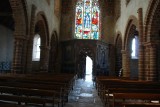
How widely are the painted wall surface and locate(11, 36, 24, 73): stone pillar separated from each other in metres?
7.72

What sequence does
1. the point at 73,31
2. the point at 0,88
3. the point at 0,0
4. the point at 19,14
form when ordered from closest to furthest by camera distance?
1. the point at 0,88
2. the point at 19,14
3. the point at 0,0
4. the point at 73,31

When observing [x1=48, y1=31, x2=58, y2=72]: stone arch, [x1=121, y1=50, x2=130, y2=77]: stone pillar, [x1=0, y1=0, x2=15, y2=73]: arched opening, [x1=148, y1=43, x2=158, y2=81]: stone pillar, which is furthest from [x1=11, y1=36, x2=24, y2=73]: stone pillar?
[x1=48, y1=31, x2=58, y2=72]: stone arch

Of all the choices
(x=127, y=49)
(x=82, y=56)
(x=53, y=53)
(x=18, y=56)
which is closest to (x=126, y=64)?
(x=127, y=49)

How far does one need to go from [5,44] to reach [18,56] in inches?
329

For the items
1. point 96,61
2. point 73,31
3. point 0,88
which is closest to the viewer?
point 0,88

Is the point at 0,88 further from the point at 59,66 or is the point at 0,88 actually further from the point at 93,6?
the point at 93,6

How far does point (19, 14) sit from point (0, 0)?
13.2 ft

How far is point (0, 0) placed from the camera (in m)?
14.6

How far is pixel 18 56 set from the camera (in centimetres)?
1177

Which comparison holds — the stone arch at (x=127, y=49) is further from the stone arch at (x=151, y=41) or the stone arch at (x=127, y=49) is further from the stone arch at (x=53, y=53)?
the stone arch at (x=53, y=53)

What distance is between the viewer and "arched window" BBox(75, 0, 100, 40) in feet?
78.4

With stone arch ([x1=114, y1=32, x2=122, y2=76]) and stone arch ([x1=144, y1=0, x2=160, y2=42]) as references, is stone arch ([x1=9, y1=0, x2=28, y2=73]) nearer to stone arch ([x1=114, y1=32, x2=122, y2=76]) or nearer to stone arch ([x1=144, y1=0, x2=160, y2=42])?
stone arch ([x1=144, y1=0, x2=160, y2=42])

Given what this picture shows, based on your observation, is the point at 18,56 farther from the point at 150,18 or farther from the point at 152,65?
the point at 150,18

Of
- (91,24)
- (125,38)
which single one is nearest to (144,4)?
(125,38)
